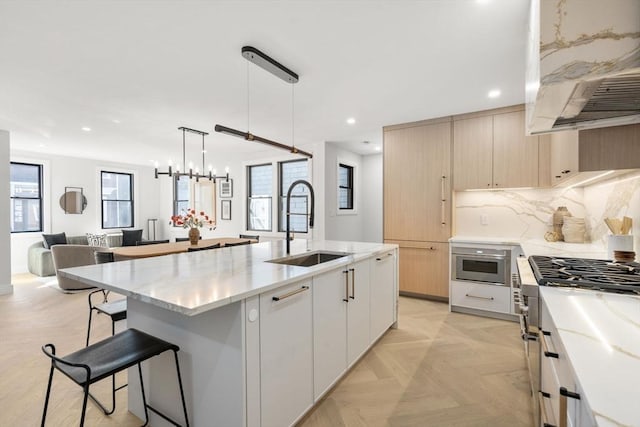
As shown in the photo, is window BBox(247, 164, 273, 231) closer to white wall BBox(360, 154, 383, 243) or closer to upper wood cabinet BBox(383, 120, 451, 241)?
white wall BBox(360, 154, 383, 243)

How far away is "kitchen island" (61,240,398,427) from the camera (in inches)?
54.3

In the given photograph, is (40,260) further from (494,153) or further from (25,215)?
(494,153)

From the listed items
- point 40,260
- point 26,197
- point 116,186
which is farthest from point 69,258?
point 116,186

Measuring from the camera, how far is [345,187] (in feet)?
20.9

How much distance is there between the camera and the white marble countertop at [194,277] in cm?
127

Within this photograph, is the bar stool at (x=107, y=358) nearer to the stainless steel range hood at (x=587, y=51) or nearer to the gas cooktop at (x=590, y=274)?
the gas cooktop at (x=590, y=274)

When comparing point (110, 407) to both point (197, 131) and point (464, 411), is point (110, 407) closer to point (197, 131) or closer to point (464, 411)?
point (464, 411)

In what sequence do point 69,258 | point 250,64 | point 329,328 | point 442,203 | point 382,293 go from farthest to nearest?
point 69,258
point 442,203
point 382,293
point 250,64
point 329,328

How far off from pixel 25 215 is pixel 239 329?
25.5 ft

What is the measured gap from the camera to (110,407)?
1.98m

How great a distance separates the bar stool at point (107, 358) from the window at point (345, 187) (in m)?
4.79

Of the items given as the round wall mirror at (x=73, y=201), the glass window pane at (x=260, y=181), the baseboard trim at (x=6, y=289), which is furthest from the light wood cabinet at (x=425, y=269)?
the round wall mirror at (x=73, y=201)

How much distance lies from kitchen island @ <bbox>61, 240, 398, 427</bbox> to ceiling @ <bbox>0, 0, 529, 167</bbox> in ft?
5.27

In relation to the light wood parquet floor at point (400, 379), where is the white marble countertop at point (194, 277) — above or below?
above
